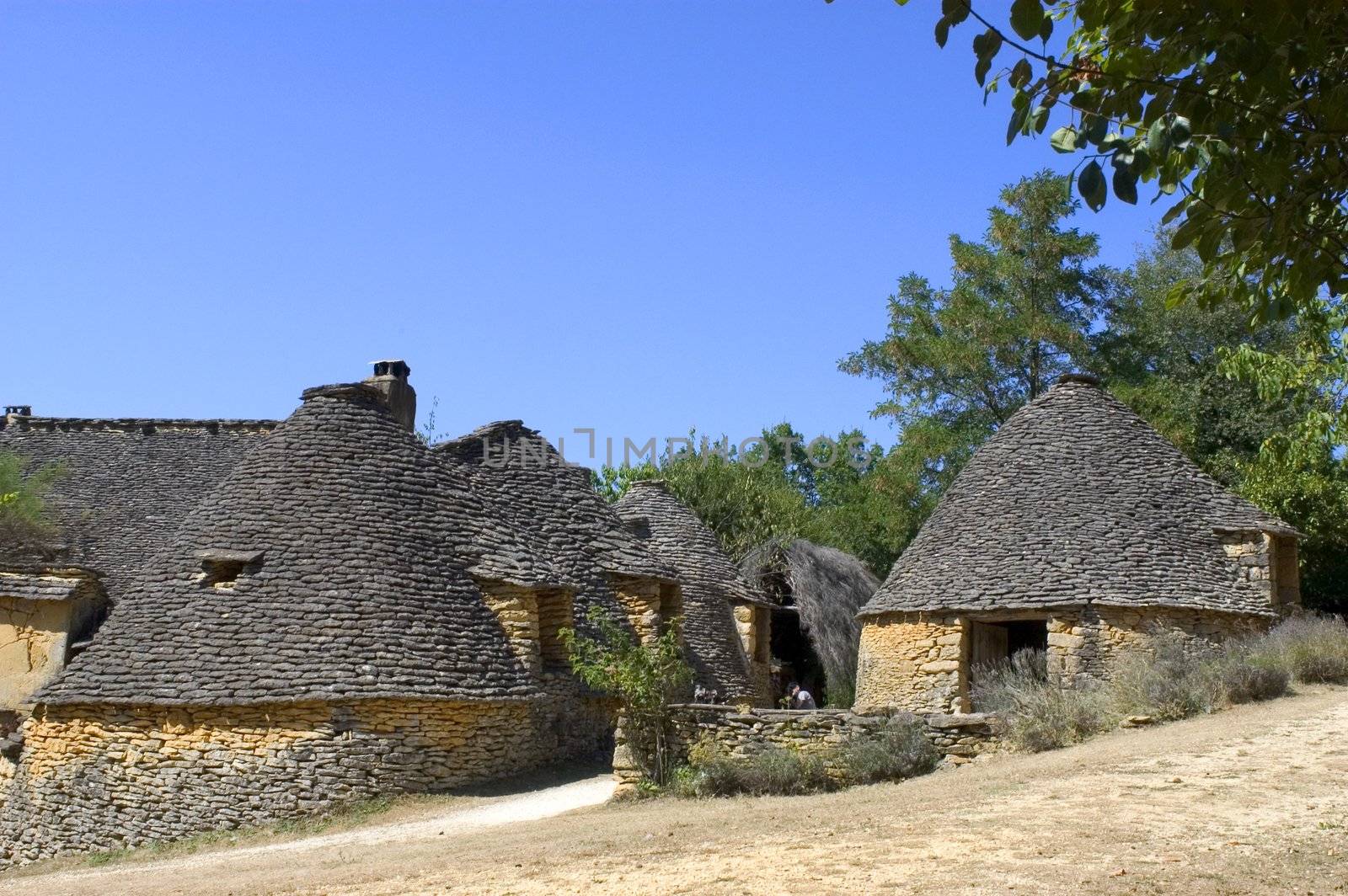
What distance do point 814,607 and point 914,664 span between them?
6949mm

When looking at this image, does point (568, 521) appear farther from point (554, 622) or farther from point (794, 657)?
point (794, 657)

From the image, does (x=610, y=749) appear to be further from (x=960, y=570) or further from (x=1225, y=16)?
(x=1225, y=16)

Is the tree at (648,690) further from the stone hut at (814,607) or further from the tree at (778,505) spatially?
the tree at (778,505)

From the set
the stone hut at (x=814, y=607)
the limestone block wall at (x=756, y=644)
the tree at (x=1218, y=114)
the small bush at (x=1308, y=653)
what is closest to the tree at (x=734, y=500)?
the stone hut at (x=814, y=607)

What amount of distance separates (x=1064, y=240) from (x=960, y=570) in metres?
15.3

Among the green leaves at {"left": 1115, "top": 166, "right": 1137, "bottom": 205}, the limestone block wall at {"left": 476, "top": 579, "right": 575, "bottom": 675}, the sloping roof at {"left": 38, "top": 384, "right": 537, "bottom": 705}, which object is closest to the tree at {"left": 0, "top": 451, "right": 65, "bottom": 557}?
the sloping roof at {"left": 38, "top": 384, "right": 537, "bottom": 705}

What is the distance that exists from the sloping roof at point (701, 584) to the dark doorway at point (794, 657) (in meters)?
3.73

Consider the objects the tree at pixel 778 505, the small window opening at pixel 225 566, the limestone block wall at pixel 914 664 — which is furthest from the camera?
the tree at pixel 778 505

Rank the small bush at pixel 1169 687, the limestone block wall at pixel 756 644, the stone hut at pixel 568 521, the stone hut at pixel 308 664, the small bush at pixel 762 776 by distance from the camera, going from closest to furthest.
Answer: the small bush at pixel 762 776, the small bush at pixel 1169 687, the stone hut at pixel 308 664, the stone hut at pixel 568 521, the limestone block wall at pixel 756 644

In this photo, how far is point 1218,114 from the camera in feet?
17.9

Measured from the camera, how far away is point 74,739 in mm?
14742

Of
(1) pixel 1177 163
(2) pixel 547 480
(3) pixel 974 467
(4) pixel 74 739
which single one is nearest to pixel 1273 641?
(3) pixel 974 467

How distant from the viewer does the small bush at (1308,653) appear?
597 inches

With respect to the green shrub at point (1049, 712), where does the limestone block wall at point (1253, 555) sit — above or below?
above
